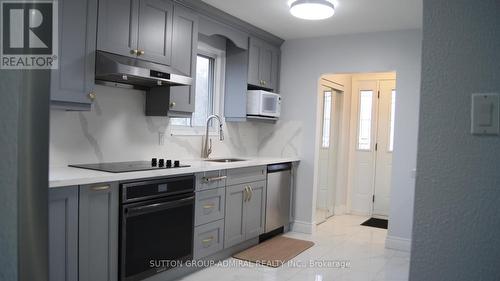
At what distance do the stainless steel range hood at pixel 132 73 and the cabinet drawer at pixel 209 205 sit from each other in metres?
0.94

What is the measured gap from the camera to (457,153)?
1143 mm

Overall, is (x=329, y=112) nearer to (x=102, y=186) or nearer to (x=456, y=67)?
Result: (x=102, y=186)

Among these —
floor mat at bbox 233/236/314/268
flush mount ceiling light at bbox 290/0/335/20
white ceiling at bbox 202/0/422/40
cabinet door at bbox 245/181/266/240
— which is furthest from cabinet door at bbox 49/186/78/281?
flush mount ceiling light at bbox 290/0/335/20

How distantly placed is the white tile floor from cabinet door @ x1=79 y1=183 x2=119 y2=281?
0.79 meters

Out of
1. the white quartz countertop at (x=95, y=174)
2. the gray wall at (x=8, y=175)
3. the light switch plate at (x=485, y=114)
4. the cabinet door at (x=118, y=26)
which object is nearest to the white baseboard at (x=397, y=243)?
the white quartz countertop at (x=95, y=174)

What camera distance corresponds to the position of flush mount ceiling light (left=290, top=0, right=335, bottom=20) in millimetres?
3197

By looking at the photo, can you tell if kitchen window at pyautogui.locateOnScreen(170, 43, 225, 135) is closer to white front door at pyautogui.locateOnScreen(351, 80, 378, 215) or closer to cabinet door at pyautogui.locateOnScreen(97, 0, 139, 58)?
cabinet door at pyautogui.locateOnScreen(97, 0, 139, 58)

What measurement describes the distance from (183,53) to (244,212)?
5.30 feet

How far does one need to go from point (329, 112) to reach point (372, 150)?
0.93 m

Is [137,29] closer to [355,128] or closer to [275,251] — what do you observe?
[275,251]

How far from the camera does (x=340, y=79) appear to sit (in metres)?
5.44

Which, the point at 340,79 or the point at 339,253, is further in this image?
the point at 340,79

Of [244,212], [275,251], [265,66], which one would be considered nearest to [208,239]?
[244,212]

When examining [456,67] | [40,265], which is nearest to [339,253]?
[456,67]
